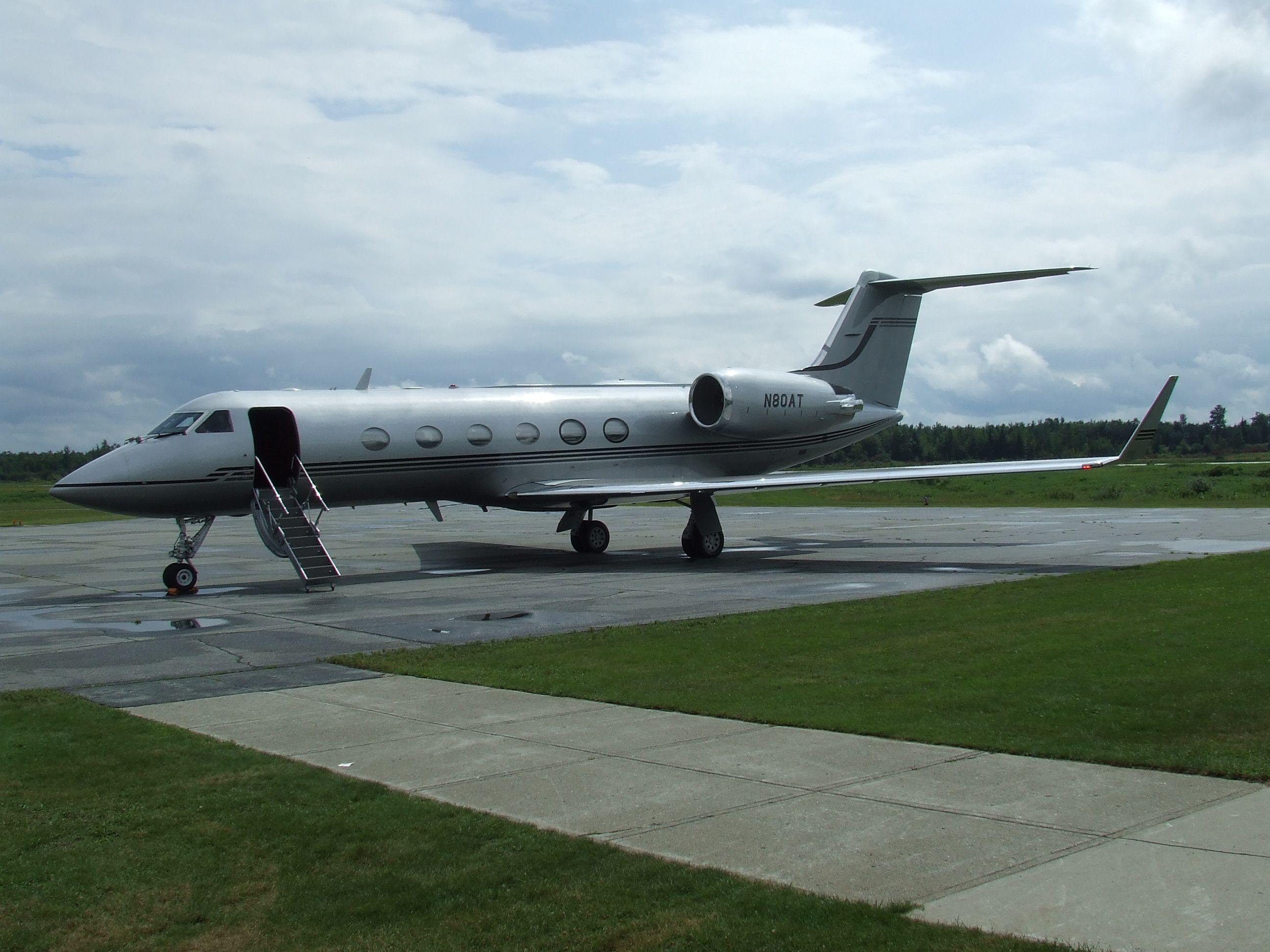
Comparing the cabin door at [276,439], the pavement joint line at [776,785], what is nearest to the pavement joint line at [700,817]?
the pavement joint line at [776,785]

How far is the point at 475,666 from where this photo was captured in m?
10.5

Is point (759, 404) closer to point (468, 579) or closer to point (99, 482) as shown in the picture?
point (468, 579)

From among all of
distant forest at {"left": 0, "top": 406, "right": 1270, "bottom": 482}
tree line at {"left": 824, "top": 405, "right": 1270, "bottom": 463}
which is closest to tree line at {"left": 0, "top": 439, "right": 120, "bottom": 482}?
distant forest at {"left": 0, "top": 406, "right": 1270, "bottom": 482}

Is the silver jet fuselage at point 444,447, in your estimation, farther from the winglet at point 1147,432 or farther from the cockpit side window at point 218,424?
the winglet at point 1147,432

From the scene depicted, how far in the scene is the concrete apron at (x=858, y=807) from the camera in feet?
14.5

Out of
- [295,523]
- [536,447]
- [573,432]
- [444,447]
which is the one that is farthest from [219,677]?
[573,432]

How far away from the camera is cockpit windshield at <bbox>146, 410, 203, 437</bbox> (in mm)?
19234

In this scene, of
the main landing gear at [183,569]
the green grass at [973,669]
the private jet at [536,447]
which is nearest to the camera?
the green grass at [973,669]

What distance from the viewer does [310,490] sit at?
2017cm

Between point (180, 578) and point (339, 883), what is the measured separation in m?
14.6

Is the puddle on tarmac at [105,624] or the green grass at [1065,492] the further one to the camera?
the green grass at [1065,492]

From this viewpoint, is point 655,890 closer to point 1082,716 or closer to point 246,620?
point 1082,716

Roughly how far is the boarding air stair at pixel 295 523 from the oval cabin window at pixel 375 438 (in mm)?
1314

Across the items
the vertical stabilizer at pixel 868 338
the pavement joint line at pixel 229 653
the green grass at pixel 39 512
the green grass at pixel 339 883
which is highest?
the vertical stabilizer at pixel 868 338
